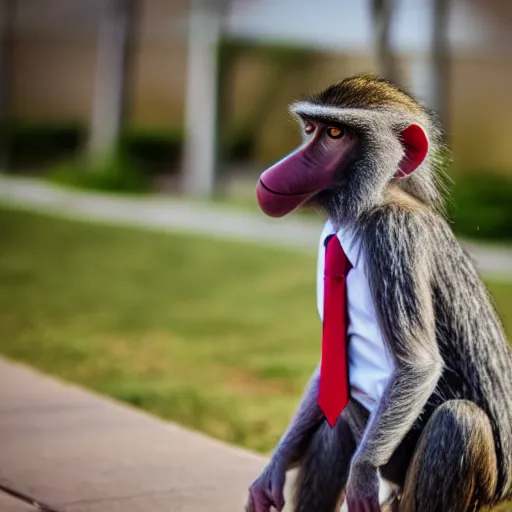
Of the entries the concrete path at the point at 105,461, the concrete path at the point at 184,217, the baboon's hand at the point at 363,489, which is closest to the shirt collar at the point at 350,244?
the baboon's hand at the point at 363,489

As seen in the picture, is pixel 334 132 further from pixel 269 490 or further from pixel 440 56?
pixel 440 56

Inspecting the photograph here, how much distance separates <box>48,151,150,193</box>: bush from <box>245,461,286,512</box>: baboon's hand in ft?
47.0

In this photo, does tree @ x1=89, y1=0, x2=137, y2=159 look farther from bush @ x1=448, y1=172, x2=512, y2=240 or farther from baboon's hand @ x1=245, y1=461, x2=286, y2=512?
baboon's hand @ x1=245, y1=461, x2=286, y2=512

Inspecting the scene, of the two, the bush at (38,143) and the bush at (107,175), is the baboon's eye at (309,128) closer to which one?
the bush at (107,175)

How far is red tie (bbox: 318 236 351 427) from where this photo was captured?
11.5 ft

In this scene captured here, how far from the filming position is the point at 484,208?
1434 centimetres

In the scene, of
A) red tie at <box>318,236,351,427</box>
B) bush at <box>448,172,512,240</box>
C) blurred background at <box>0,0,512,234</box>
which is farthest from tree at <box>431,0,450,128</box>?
red tie at <box>318,236,351,427</box>

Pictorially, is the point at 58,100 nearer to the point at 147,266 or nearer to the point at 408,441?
the point at 147,266

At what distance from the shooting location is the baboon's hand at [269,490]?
3715mm

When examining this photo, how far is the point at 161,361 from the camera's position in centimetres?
788

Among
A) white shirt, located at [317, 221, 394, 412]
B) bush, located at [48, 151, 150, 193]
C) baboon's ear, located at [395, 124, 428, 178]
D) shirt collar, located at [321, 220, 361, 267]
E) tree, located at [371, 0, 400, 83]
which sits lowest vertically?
bush, located at [48, 151, 150, 193]

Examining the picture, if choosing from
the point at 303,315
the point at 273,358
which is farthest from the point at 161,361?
the point at 303,315

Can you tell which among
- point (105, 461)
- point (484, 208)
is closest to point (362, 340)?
point (105, 461)

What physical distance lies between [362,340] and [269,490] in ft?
1.85
